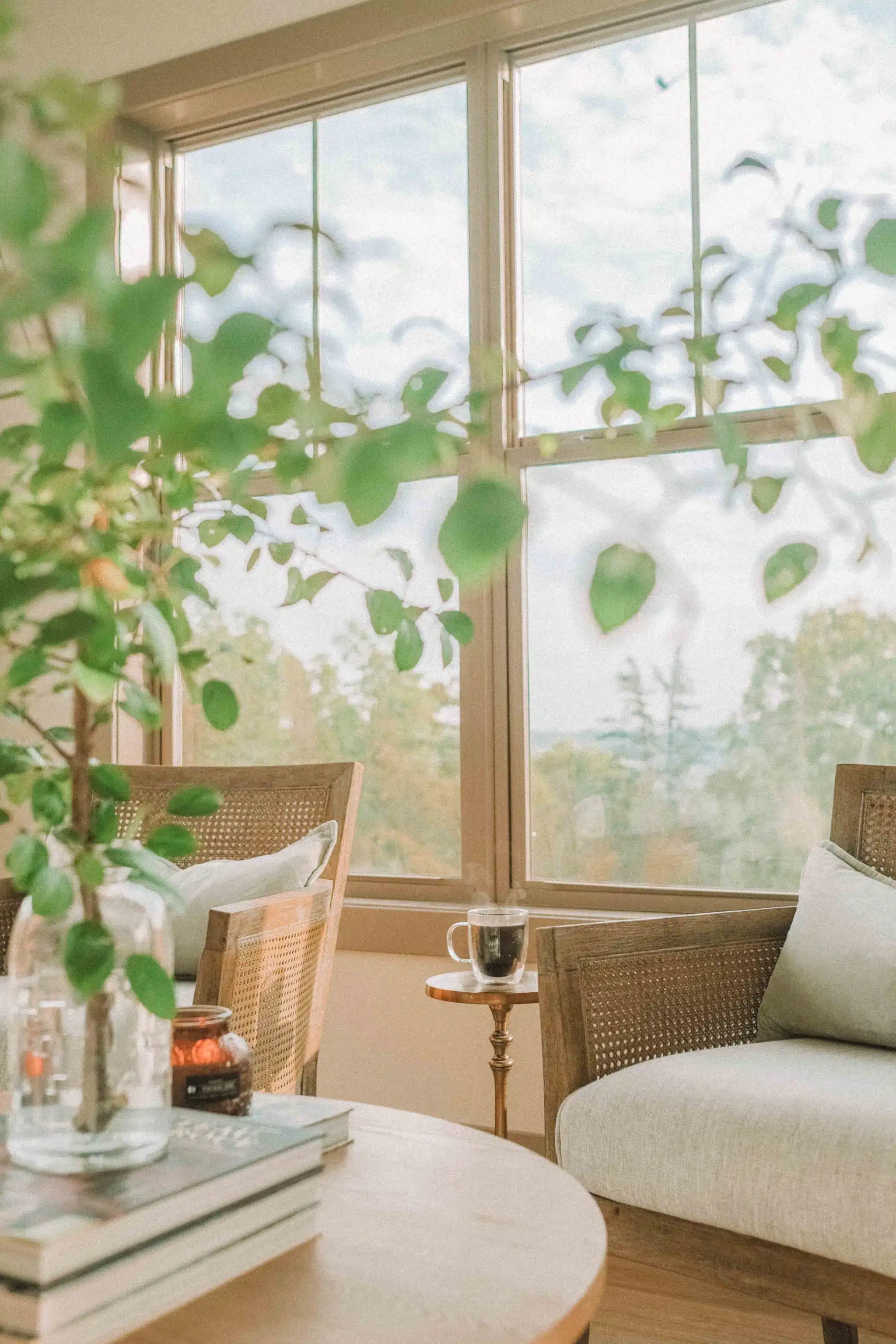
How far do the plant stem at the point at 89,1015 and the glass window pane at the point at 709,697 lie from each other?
71.5 inches

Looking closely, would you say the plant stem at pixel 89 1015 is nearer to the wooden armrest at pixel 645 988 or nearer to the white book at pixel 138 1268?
the white book at pixel 138 1268

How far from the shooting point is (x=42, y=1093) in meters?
0.93

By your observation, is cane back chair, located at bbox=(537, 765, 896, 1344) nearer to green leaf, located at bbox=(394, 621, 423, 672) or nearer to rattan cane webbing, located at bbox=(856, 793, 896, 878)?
rattan cane webbing, located at bbox=(856, 793, 896, 878)

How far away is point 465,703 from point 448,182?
1.31 meters

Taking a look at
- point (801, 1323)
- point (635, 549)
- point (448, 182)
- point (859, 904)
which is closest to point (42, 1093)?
point (635, 549)

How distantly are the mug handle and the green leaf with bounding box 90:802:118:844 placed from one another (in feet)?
5.05

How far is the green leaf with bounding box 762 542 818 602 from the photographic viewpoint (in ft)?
1.26

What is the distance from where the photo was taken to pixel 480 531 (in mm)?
322

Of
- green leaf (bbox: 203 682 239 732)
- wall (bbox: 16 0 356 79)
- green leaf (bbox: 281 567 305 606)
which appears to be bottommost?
green leaf (bbox: 203 682 239 732)

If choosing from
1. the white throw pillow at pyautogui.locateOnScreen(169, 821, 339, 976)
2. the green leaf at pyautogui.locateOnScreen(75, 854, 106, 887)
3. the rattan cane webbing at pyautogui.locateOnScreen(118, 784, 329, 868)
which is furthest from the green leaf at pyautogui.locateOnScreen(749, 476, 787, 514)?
the rattan cane webbing at pyautogui.locateOnScreen(118, 784, 329, 868)

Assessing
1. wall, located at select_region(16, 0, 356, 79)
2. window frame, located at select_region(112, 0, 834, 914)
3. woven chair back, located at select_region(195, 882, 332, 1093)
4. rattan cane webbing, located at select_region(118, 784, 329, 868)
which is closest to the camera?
woven chair back, located at select_region(195, 882, 332, 1093)

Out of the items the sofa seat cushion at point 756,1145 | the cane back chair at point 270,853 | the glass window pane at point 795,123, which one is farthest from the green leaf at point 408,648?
the glass window pane at point 795,123

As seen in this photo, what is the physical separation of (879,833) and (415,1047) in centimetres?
129

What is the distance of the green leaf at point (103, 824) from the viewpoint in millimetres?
851
